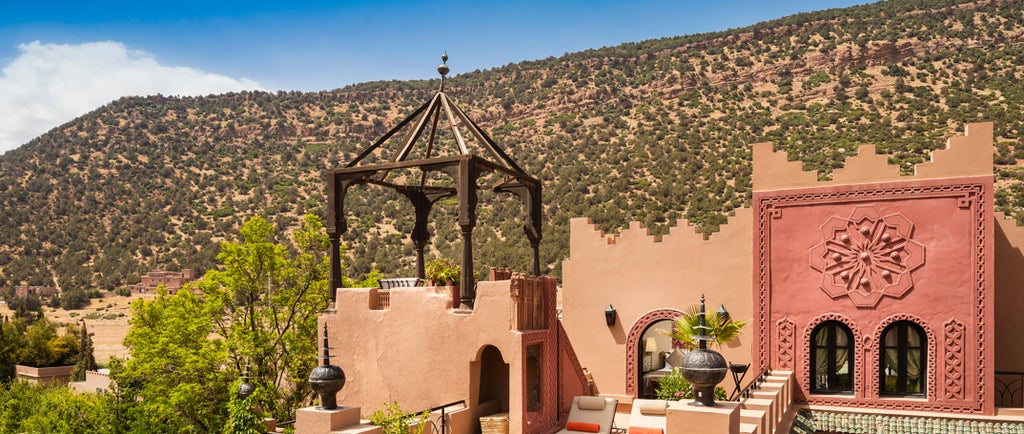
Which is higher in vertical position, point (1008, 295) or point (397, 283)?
point (397, 283)

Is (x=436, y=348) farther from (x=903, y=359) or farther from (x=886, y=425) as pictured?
(x=903, y=359)

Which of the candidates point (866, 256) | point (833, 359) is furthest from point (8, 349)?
point (866, 256)

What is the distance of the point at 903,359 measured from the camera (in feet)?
46.9

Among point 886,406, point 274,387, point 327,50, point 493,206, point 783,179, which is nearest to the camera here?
point 886,406

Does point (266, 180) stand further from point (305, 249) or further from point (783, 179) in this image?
point (783, 179)

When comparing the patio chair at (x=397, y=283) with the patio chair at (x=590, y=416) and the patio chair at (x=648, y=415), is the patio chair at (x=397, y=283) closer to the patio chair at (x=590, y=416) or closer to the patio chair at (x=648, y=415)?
the patio chair at (x=590, y=416)

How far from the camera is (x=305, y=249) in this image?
20.8m

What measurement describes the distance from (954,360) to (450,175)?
9.66 meters

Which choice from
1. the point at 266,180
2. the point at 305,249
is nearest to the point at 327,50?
the point at 266,180

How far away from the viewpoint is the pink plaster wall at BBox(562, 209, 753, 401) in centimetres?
1612

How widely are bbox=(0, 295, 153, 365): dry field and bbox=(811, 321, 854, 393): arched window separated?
39125 mm

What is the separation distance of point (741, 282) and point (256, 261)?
11.7 m

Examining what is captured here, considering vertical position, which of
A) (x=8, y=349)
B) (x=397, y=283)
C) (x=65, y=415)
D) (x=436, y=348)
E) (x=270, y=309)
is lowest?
(x=8, y=349)

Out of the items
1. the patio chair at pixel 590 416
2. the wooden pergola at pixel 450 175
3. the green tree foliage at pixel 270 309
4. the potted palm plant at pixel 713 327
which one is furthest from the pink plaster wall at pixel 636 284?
the green tree foliage at pixel 270 309
